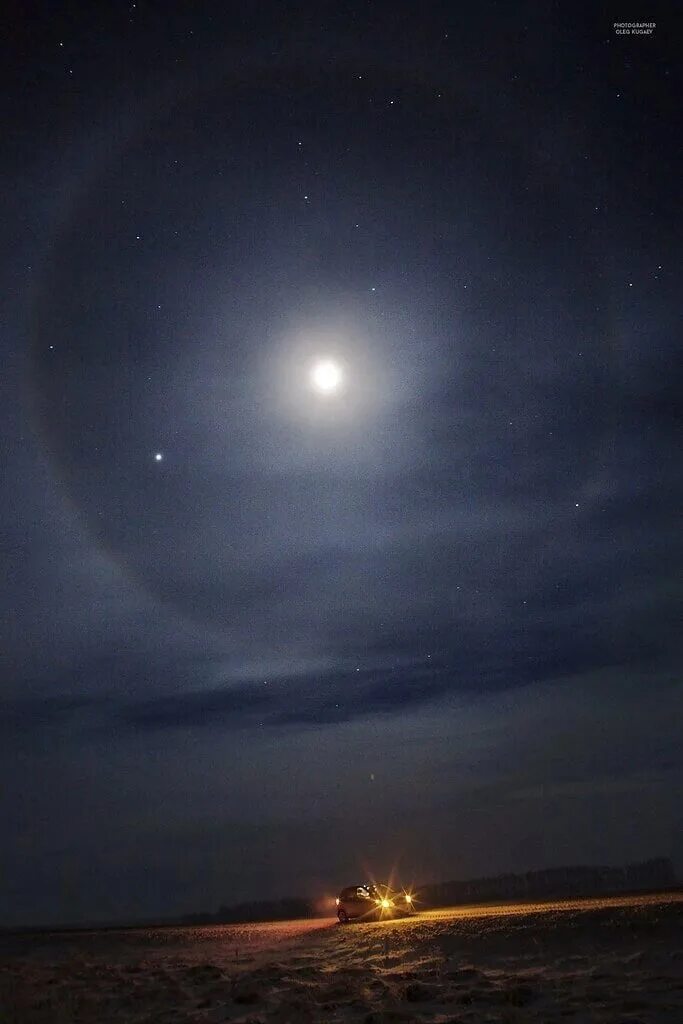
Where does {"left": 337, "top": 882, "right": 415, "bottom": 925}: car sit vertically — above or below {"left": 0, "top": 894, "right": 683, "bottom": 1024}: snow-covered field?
above

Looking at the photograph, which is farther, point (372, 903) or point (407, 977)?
point (372, 903)

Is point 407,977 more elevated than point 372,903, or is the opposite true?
point 372,903

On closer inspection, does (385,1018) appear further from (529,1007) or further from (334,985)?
(334,985)

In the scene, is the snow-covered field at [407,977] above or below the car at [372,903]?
below

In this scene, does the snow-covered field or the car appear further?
the car
